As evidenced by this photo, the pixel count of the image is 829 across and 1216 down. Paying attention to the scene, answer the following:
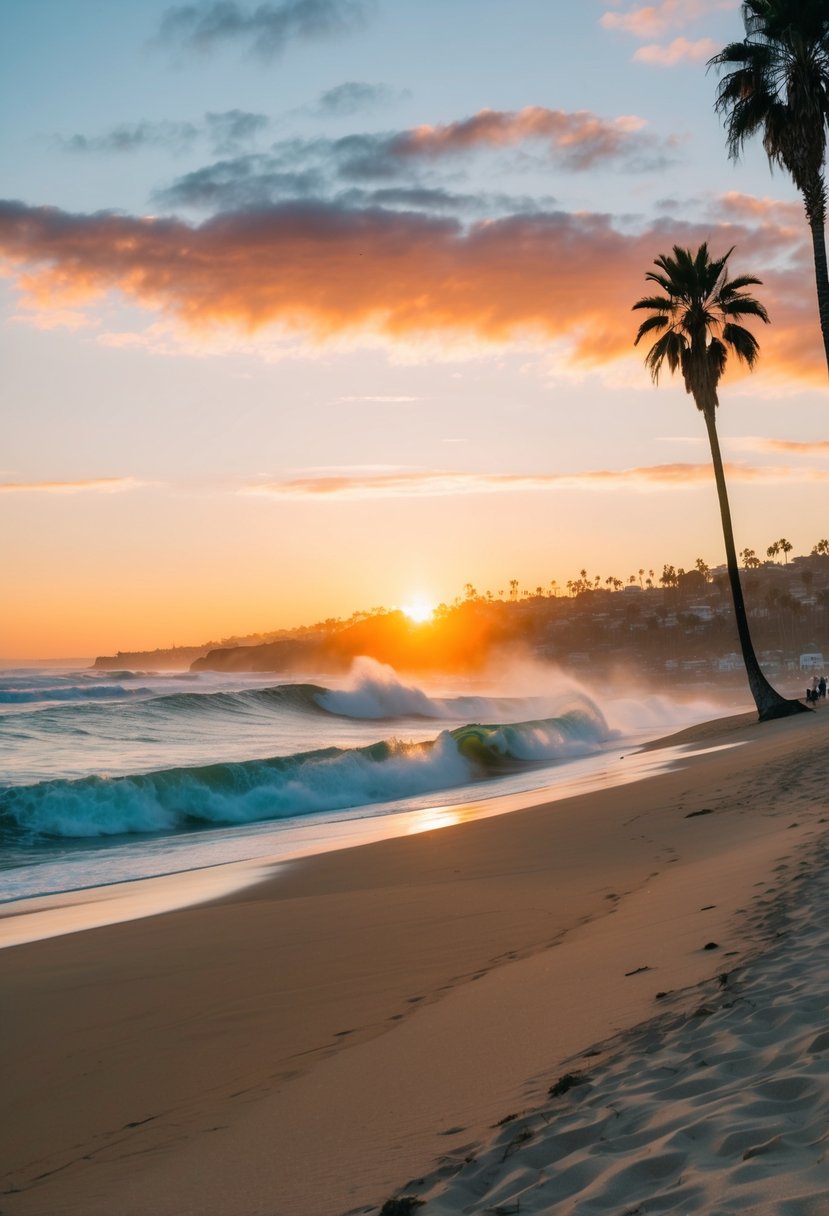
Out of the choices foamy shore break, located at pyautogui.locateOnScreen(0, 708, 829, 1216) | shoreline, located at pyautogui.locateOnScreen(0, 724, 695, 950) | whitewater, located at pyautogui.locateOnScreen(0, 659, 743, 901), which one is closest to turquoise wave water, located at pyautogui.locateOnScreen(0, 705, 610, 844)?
whitewater, located at pyautogui.locateOnScreen(0, 659, 743, 901)

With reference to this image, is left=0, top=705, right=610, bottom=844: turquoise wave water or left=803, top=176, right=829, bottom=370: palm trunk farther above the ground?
left=803, top=176, right=829, bottom=370: palm trunk

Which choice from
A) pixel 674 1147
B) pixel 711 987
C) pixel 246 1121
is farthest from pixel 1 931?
pixel 674 1147

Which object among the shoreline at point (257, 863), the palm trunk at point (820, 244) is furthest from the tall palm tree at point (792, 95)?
the shoreline at point (257, 863)

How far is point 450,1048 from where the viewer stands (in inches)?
195

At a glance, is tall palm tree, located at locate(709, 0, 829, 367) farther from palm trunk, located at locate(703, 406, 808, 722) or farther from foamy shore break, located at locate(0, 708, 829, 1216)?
foamy shore break, located at locate(0, 708, 829, 1216)

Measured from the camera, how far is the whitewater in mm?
16500

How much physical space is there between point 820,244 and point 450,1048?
70.8 feet

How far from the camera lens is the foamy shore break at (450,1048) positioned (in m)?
3.45

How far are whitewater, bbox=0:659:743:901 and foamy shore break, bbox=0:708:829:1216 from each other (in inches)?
242

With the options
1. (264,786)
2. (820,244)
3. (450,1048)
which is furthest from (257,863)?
(820,244)

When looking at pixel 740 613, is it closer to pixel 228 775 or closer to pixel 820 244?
pixel 820 244

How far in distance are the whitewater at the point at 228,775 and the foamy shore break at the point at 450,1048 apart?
6.15 metres

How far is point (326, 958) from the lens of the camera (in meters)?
7.29

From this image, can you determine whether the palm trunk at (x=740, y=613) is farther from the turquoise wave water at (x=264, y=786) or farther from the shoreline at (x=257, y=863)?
the turquoise wave water at (x=264, y=786)
